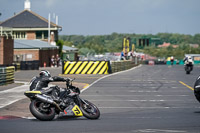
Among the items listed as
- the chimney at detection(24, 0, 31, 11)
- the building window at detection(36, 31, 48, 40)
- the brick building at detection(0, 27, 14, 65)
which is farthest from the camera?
the chimney at detection(24, 0, 31, 11)

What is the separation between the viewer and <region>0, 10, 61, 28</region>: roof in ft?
306

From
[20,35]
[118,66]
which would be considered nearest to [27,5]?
[20,35]

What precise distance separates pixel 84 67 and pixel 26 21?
52.2m

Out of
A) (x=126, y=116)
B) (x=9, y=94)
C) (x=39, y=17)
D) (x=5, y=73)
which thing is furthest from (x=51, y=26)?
(x=126, y=116)

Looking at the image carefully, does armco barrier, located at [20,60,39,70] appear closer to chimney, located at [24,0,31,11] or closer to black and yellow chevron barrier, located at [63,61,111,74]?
black and yellow chevron barrier, located at [63,61,111,74]

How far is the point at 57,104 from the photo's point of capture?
13594 millimetres

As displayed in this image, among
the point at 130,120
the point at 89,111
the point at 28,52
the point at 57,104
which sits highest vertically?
the point at 28,52

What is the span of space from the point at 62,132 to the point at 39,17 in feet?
282

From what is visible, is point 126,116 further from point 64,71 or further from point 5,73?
point 64,71

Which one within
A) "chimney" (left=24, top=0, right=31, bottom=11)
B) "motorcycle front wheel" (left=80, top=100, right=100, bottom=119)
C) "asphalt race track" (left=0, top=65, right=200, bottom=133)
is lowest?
"asphalt race track" (left=0, top=65, right=200, bottom=133)

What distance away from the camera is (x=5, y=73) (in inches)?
1196

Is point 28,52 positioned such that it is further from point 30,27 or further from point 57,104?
point 57,104

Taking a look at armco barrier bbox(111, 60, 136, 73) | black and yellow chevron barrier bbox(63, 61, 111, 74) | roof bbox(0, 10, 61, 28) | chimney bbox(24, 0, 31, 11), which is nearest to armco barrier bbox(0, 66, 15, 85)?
black and yellow chevron barrier bbox(63, 61, 111, 74)

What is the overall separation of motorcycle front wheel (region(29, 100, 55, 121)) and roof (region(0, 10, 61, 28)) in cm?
8057
